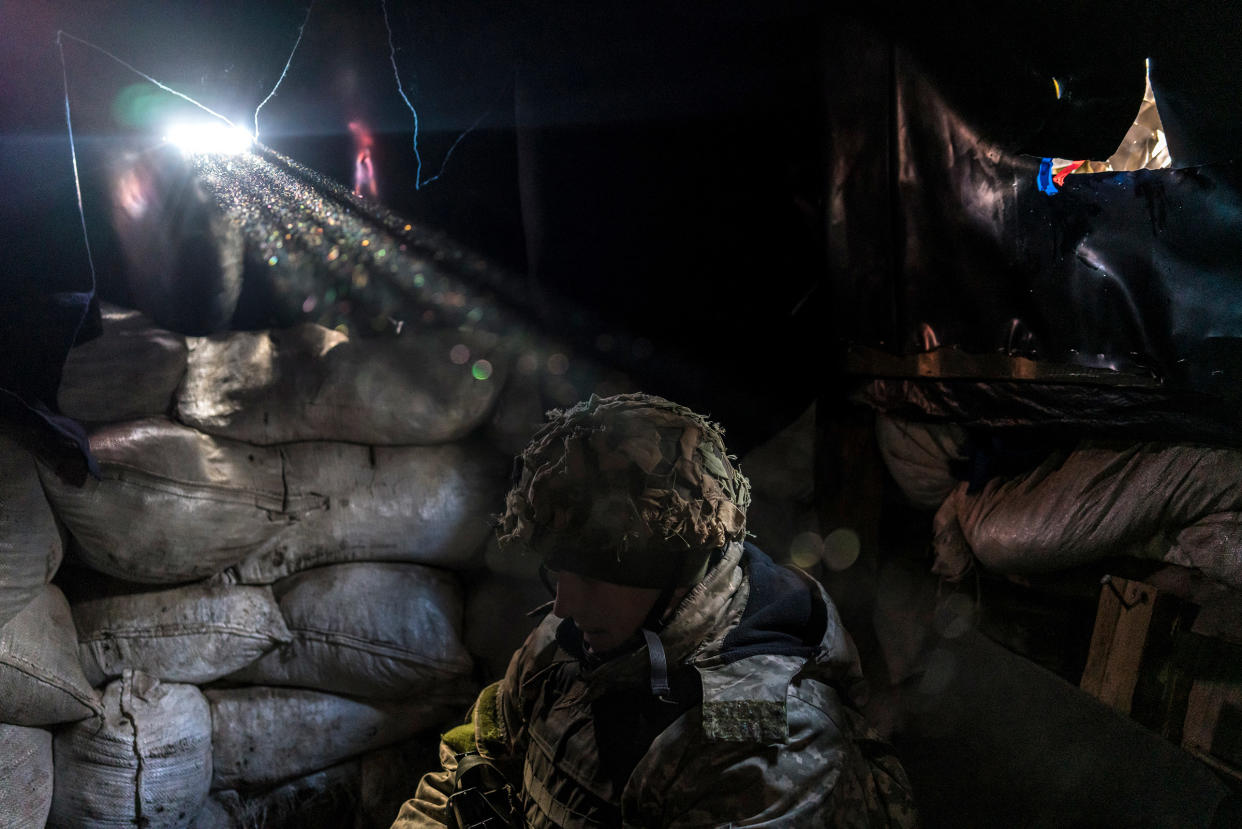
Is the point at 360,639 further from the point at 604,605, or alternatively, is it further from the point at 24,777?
the point at 604,605

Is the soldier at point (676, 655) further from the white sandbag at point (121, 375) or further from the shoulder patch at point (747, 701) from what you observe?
the white sandbag at point (121, 375)

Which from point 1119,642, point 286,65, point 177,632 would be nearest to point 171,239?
point 286,65

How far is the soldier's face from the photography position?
1.56m

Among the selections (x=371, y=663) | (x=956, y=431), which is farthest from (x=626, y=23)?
(x=371, y=663)

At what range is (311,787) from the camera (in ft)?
10.2

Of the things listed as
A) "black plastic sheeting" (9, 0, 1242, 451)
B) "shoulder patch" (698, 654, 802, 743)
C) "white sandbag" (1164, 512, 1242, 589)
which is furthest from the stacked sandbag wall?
"white sandbag" (1164, 512, 1242, 589)

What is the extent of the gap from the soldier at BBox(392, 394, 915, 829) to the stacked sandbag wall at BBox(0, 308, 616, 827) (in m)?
1.54

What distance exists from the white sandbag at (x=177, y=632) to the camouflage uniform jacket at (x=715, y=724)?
1511 millimetres

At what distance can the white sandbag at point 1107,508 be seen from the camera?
5.37ft

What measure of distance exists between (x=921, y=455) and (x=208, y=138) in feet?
12.2

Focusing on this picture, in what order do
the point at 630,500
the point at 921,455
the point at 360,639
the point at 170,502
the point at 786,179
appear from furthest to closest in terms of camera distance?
the point at 360,639 < the point at 786,179 < the point at 170,502 < the point at 921,455 < the point at 630,500

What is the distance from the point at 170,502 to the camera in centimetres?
274

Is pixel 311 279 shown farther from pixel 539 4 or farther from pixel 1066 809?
pixel 1066 809

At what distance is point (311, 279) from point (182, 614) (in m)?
1.74
